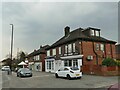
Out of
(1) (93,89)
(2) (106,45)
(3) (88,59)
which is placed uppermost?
(2) (106,45)

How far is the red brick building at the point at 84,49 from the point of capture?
122 feet

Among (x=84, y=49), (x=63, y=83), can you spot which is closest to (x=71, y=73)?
(x=63, y=83)

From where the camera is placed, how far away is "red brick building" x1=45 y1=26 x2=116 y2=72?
3706 cm

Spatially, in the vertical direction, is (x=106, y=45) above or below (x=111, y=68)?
above

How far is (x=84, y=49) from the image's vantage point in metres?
37.3

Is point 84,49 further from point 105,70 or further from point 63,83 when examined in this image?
point 63,83

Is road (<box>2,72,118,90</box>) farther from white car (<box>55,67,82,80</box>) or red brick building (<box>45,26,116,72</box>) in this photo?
red brick building (<box>45,26,116,72</box>)

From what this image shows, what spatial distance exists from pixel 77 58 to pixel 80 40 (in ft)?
10.3

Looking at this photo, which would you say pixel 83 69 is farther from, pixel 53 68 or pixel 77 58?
pixel 53 68

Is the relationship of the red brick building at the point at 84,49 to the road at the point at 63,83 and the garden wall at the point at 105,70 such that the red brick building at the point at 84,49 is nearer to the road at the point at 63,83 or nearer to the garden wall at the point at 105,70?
the garden wall at the point at 105,70

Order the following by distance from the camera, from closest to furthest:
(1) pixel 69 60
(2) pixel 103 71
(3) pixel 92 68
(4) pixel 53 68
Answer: (2) pixel 103 71, (3) pixel 92 68, (1) pixel 69 60, (4) pixel 53 68

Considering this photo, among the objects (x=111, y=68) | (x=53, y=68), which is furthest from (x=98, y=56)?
(x=53, y=68)

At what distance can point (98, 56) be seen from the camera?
38812 mm

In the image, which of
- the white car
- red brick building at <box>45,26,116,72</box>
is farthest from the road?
red brick building at <box>45,26,116,72</box>
